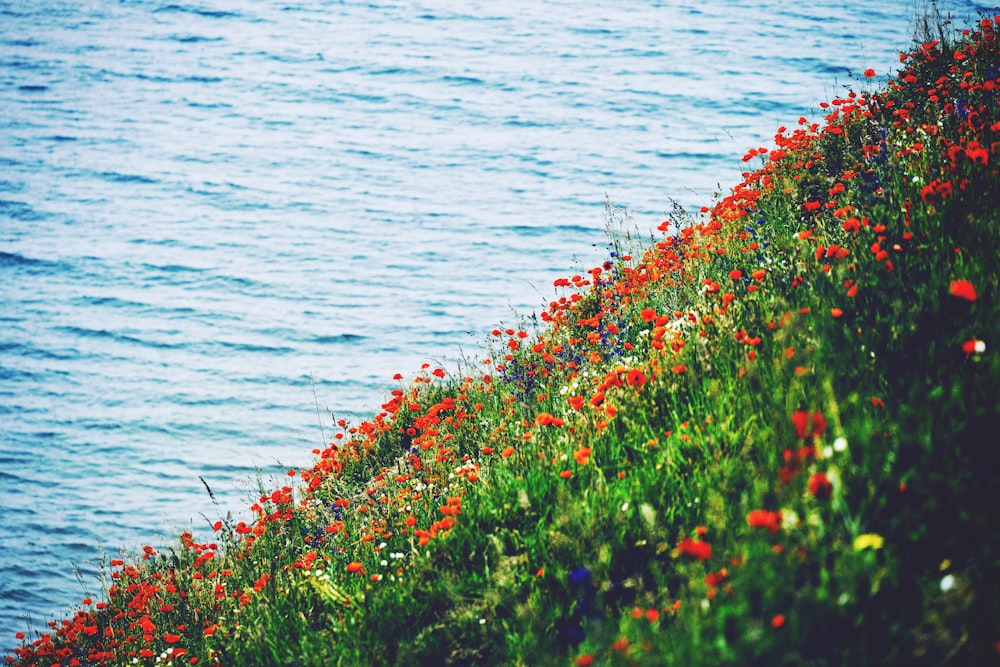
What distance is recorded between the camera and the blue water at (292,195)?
338 inches

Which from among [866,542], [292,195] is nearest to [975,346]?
[866,542]

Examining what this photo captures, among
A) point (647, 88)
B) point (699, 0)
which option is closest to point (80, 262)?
point (647, 88)

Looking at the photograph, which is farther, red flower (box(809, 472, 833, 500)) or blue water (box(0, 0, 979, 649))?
blue water (box(0, 0, 979, 649))

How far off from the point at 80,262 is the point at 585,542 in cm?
1491

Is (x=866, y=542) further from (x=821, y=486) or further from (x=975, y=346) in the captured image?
(x=975, y=346)

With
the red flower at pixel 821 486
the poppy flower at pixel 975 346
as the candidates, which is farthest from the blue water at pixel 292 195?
the red flower at pixel 821 486

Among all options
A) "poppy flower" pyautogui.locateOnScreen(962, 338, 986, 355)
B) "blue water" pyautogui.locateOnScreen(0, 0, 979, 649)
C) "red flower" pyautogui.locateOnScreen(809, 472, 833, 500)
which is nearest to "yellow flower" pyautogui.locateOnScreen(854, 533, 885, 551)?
"red flower" pyautogui.locateOnScreen(809, 472, 833, 500)

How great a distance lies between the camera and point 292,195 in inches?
574

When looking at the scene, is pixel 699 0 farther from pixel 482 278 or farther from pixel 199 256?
pixel 199 256

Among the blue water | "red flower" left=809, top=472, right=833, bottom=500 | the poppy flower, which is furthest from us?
the blue water

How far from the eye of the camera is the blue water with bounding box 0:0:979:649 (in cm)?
859

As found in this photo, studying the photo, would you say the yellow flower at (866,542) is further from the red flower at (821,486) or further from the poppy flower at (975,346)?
the poppy flower at (975,346)

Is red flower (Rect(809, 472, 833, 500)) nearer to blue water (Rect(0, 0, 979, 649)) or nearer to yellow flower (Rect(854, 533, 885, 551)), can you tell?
yellow flower (Rect(854, 533, 885, 551))

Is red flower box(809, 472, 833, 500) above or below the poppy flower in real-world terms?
below
